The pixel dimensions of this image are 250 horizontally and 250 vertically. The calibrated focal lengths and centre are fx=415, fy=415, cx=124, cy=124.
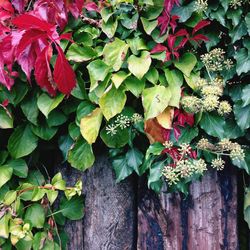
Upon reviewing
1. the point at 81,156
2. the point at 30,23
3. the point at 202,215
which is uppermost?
the point at 30,23

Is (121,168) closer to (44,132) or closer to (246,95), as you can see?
(44,132)

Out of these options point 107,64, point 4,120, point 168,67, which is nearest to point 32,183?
point 4,120

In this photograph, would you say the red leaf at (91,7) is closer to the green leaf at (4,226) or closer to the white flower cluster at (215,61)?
the white flower cluster at (215,61)

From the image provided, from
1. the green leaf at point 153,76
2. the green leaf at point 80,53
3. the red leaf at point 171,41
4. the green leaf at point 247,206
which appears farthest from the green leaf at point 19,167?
the green leaf at point 247,206

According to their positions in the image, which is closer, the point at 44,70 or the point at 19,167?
the point at 44,70

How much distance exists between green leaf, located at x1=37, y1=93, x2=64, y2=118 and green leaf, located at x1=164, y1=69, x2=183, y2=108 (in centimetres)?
33

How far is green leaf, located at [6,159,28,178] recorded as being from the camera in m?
1.37

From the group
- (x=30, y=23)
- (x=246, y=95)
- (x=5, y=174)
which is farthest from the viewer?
(x=5, y=174)

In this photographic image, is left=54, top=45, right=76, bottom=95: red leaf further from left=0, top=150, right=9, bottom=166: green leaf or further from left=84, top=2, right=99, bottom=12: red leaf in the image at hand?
left=0, top=150, right=9, bottom=166: green leaf

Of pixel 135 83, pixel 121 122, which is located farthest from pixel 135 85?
pixel 121 122

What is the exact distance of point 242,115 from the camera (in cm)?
124

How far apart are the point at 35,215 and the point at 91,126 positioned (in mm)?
370

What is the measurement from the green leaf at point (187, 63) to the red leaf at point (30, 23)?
0.40 m

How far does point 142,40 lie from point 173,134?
30 cm
